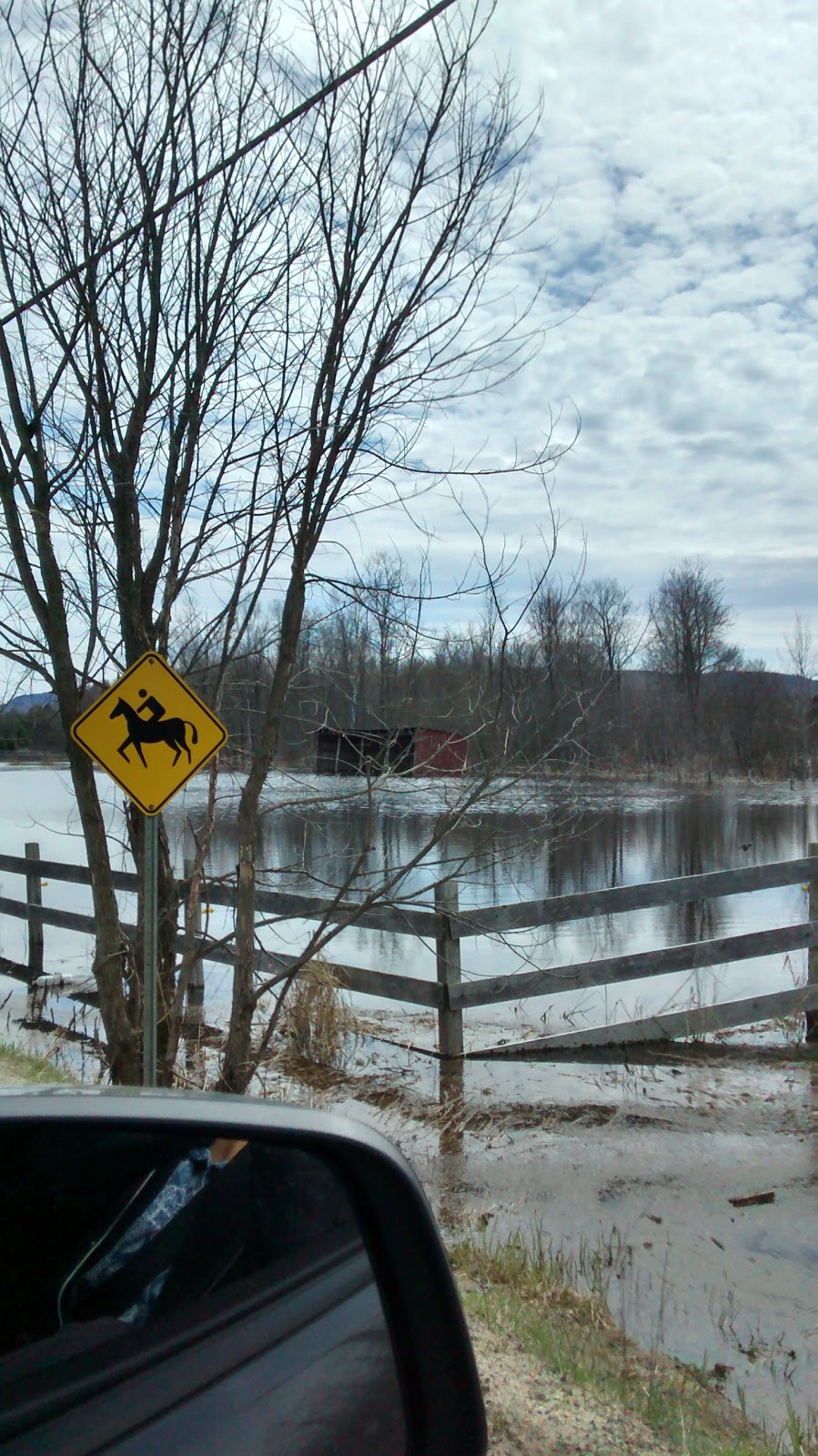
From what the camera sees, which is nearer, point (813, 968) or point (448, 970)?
point (448, 970)

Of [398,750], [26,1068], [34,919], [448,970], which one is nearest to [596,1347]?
[398,750]

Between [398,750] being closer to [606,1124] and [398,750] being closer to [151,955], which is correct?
[151,955]

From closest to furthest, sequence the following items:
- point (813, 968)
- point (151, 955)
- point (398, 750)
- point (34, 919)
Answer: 1. point (151, 955)
2. point (398, 750)
3. point (813, 968)
4. point (34, 919)

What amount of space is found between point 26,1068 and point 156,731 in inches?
126

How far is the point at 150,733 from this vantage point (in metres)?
5.37

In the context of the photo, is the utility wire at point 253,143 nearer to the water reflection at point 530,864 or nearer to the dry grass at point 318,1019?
the water reflection at point 530,864

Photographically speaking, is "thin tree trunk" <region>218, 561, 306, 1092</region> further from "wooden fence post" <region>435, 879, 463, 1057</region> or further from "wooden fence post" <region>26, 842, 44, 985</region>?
"wooden fence post" <region>26, 842, 44, 985</region>

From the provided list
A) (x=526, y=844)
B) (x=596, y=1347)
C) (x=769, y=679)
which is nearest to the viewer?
(x=596, y=1347)

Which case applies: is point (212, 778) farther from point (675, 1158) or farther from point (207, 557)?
point (675, 1158)

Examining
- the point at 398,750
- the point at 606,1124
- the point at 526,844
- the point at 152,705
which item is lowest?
the point at 606,1124

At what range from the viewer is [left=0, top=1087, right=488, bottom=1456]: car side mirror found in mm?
1355

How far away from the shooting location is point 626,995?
1062 cm

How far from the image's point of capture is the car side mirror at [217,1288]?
4.45 feet

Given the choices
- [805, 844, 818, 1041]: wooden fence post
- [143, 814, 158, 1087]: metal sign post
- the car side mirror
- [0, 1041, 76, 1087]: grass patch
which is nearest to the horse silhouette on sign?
[143, 814, 158, 1087]: metal sign post
